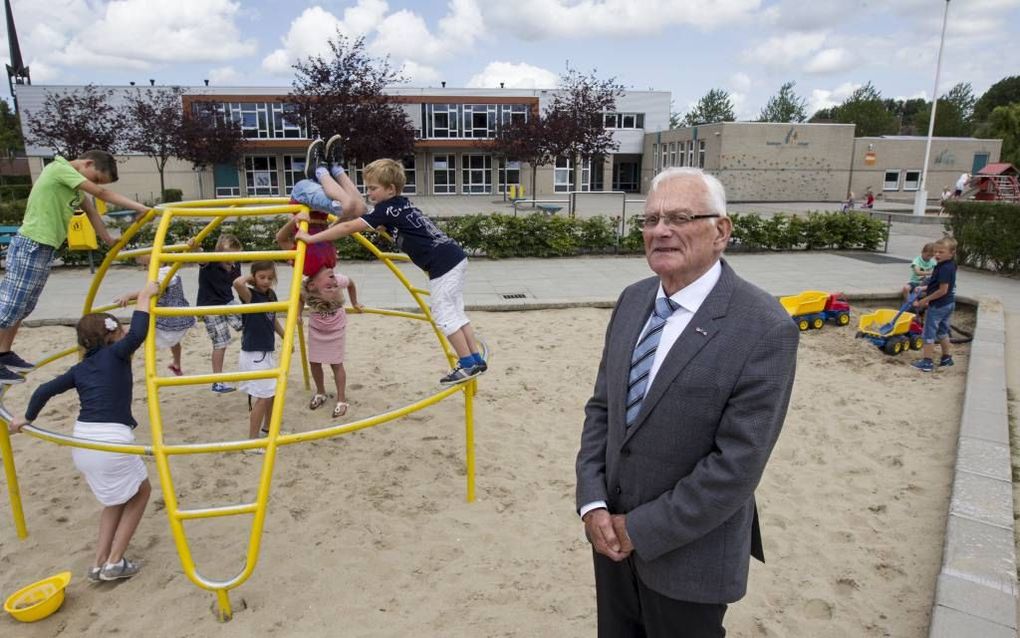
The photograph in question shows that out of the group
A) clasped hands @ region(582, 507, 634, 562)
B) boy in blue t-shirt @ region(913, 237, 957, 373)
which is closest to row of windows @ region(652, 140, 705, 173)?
boy in blue t-shirt @ region(913, 237, 957, 373)

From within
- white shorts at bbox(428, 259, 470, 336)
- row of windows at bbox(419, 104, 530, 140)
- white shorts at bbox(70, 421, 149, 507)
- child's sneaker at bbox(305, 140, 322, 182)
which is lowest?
white shorts at bbox(70, 421, 149, 507)

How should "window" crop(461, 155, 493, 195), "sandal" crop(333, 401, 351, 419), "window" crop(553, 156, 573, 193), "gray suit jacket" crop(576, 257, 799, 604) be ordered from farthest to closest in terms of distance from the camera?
"window" crop(553, 156, 573, 193), "window" crop(461, 155, 493, 195), "sandal" crop(333, 401, 351, 419), "gray suit jacket" crop(576, 257, 799, 604)

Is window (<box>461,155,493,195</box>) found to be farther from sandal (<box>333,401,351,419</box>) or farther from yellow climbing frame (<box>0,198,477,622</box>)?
yellow climbing frame (<box>0,198,477,622</box>)

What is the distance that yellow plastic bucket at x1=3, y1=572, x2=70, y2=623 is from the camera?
2.64 metres

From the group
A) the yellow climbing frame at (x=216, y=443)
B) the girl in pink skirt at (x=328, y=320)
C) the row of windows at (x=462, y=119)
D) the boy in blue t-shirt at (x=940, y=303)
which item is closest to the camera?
the yellow climbing frame at (x=216, y=443)

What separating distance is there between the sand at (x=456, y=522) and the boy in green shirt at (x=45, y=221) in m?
1.11

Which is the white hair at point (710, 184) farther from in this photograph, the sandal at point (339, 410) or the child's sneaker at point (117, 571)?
the sandal at point (339, 410)

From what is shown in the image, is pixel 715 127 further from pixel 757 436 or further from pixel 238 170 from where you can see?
pixel 757 436

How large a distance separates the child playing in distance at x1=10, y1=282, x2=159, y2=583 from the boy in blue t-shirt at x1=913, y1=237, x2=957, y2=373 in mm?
6312

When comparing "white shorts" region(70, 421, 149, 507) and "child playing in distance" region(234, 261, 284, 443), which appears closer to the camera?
"white shorts" region(70, 421, 149, 507)

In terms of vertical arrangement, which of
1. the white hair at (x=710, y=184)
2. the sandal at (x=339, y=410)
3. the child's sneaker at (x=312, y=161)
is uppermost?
the child's sneaker at (x=312, y=161)

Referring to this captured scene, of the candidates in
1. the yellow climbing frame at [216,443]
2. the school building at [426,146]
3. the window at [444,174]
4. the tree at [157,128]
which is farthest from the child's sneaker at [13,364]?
the window at [444,174]

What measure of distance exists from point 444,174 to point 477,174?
6.82 ft

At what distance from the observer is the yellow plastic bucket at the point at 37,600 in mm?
2643
